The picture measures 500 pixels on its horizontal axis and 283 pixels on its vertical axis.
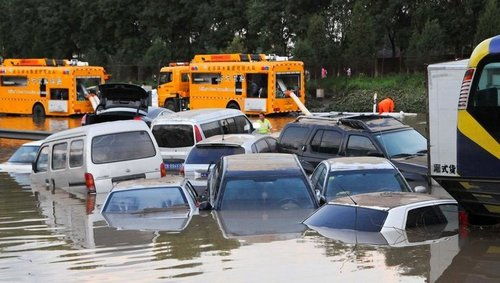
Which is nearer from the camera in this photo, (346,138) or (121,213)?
(121,213)

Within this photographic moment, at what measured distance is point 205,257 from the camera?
10305 millimetres

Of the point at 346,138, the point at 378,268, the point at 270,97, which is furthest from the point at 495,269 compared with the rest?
the point at 270,97

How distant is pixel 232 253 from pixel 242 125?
38.0 ft

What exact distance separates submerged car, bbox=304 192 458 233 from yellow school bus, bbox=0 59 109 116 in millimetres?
30791

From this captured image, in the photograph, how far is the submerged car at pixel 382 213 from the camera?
11031 mm

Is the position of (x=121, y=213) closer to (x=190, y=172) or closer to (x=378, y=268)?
(x=190, y=172)

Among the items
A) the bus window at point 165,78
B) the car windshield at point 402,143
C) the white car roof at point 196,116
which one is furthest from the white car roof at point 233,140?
the bus window at point 165,78

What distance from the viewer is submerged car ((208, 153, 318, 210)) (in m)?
12.6

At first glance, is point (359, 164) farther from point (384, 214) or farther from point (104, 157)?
point (104, 157)

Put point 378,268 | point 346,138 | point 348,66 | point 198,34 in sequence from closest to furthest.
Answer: point 378,268
point 346,138
point 348,66
point 198,34

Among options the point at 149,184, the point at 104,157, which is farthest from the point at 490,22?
the point at 149,184

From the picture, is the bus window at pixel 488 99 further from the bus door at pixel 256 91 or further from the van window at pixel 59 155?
the bus door at pixel 256 91

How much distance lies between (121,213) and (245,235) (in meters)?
2.68

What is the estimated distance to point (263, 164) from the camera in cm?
1310
